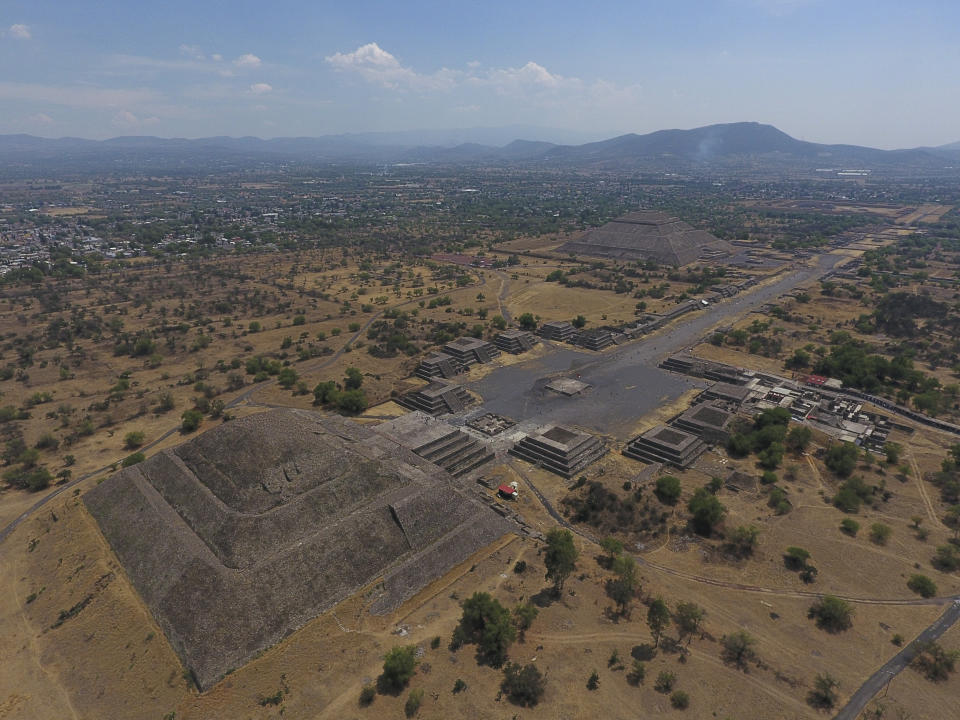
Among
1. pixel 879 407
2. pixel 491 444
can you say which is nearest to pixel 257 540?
pixel 491 444

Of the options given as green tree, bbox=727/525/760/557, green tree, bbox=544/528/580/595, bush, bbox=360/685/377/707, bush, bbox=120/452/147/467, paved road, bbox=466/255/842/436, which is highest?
green tree, bbox=544/528/580/595

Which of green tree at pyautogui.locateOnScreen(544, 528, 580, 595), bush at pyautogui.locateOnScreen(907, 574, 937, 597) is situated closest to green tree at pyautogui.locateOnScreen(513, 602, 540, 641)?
green tree at pyautogui.locateOnScreen(544, 528, 580, 595)

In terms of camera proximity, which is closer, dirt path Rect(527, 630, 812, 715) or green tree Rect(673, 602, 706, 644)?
dirt path Rect(527, 630, 812, 715)

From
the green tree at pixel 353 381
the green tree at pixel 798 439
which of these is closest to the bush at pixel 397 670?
the green tree at pixel 353 381

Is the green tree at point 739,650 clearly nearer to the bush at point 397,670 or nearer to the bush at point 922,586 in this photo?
the bush at point 922,586

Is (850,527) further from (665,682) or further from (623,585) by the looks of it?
(665,682)

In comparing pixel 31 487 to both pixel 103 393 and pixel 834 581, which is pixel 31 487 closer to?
pixel 103 393

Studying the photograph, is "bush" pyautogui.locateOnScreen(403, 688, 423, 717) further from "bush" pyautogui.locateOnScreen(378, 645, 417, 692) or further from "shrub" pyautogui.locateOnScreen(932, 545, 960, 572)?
"shrub" pyautogui.locateOnScreen(932, 545, 960, 572)
